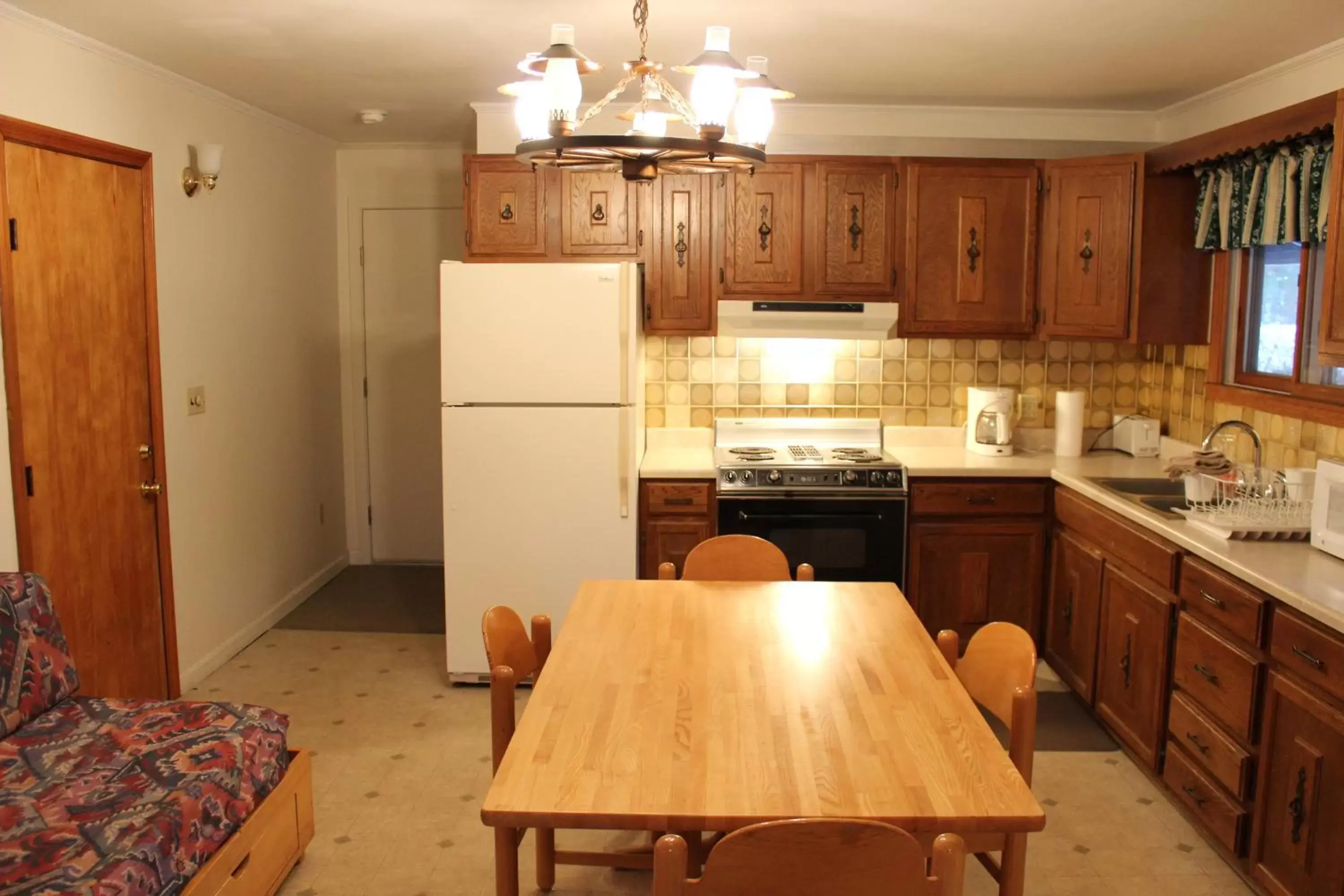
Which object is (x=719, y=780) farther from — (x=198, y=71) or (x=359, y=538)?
(x=359, y=538)

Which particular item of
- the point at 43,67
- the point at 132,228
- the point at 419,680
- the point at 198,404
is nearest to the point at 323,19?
the point at 43,67

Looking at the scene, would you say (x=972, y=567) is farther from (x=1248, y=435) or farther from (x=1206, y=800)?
(x=1206, y=800)

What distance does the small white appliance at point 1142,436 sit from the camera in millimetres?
4691

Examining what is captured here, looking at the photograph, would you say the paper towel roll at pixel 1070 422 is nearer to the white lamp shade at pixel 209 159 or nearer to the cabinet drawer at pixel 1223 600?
the cabinet drawer at pixel 1223 600

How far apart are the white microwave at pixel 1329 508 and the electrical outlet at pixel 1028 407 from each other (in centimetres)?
195

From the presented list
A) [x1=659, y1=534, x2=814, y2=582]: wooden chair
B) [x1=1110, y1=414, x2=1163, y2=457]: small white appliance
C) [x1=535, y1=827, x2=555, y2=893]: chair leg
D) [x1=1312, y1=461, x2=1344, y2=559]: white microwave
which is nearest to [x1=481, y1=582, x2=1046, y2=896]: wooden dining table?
[x1=659, y1=534, x2=814, y2=582]: wooden chair

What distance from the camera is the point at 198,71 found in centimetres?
401

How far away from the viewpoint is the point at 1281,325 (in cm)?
388

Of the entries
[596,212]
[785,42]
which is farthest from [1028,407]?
[785,42]

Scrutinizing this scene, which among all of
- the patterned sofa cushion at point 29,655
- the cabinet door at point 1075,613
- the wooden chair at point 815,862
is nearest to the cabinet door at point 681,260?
the cabinet door at point 1075,613

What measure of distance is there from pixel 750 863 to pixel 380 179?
497 centimetres

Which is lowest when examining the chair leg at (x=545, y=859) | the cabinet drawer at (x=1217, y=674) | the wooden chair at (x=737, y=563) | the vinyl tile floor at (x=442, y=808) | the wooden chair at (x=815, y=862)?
the vinyl tile floor at (x=442, y=808)

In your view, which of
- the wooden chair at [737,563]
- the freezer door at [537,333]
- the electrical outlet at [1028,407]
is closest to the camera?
the wooden chair at [737,563]

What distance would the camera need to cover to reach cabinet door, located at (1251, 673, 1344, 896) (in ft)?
8.11
